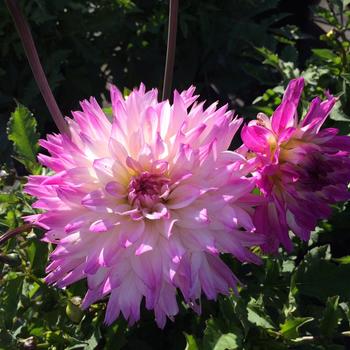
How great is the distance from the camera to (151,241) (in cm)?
73

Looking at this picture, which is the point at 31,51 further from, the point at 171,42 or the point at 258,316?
the point at 258,316

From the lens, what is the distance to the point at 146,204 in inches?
30.0

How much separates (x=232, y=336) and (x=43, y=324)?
1.24 ft

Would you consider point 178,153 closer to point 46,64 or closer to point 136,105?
point 136,105

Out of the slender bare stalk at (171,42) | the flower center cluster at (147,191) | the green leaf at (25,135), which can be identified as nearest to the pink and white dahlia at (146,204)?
the flower center cluster at (147,191)

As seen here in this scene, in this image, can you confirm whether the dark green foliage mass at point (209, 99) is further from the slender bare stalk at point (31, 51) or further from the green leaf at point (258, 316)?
the slender bare stalk at point (31, 51)

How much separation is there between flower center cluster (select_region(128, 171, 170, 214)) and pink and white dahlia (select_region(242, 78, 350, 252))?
0.13 meters

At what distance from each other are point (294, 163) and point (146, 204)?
207 mm

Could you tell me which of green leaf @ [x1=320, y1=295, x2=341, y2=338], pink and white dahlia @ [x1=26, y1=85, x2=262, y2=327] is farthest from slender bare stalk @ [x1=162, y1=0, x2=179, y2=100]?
green leaf @ [x1=320, y1=295, x2=341, y2=338]

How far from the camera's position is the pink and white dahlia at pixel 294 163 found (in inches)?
28.0

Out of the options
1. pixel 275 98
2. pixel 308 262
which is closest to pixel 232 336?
pixel 308 262

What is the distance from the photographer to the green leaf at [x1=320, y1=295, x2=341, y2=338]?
95 cm

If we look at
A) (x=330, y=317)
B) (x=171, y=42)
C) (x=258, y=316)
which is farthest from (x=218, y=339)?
(x=171, y=42)

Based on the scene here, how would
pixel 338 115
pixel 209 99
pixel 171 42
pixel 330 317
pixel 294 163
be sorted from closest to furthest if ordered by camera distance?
pixel 294 163
pixel 171 42
pixel 330 317
pixel 338 115
pixel 209 99
